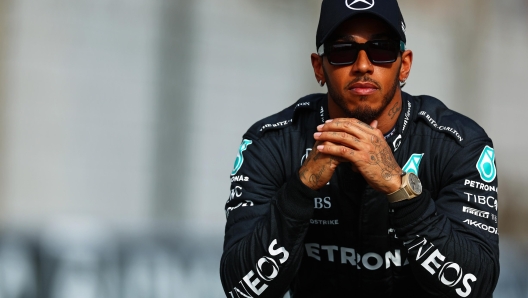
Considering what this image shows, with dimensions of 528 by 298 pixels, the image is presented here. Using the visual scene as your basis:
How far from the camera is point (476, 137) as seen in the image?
335cm

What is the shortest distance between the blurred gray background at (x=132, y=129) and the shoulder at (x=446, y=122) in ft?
11.7

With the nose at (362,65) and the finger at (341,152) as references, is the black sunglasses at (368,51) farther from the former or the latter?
the finger at (341,152)

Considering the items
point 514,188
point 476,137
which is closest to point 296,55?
point 514,188

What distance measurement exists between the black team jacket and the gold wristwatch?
0.02 meters

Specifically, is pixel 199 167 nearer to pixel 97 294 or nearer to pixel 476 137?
pixel 97 294

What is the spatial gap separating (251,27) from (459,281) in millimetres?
6058

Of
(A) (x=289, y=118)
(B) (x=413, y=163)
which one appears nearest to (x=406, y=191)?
(B) (x=413, y=163)

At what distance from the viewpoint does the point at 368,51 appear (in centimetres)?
324

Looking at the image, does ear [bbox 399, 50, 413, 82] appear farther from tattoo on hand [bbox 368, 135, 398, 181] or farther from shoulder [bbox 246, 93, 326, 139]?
tattoo on hand [bbox 368, 135, 398, 181]

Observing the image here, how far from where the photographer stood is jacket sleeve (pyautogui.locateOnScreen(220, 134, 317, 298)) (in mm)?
3027

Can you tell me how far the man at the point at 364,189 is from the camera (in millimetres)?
2930

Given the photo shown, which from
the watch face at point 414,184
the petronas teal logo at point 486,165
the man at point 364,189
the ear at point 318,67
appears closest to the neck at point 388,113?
the man at point 364,189

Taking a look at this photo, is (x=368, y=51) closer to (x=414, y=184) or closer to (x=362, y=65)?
(x=362, y=65)

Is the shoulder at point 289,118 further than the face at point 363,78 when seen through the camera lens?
Yes
